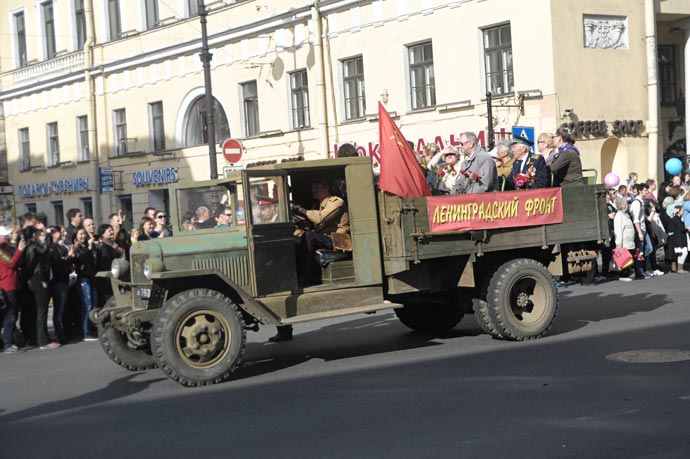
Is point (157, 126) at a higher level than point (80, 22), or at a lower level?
lower

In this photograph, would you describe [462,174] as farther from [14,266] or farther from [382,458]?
[14,266]

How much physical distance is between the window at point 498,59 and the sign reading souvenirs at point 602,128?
1706mm

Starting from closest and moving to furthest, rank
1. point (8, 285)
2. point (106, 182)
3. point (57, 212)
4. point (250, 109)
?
1. point (8, 285)
2. point (106, 182)
3. point (250, 109)
4. point (57, 212)

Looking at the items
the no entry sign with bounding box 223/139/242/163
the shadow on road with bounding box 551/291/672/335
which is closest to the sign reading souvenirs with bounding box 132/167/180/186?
the no entry sign with bounding box 223/139/242/163

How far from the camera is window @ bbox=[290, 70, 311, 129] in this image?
2864 centimetres

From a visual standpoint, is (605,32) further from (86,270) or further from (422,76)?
(86,270)

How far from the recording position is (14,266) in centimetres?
1380

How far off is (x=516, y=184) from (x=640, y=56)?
46.5 feet

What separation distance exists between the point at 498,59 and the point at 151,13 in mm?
13915

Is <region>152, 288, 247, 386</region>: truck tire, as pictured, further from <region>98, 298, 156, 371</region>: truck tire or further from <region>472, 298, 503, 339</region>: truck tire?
<region>472, 298, 503, 339</region>: truck tire

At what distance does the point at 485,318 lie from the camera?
1123 centimetres

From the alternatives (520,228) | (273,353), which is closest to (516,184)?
(520,228)

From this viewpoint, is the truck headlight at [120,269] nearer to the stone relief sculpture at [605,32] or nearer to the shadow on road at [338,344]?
the shadow on road at [338,344]

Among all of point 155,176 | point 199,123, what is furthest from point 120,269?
point 155,176
